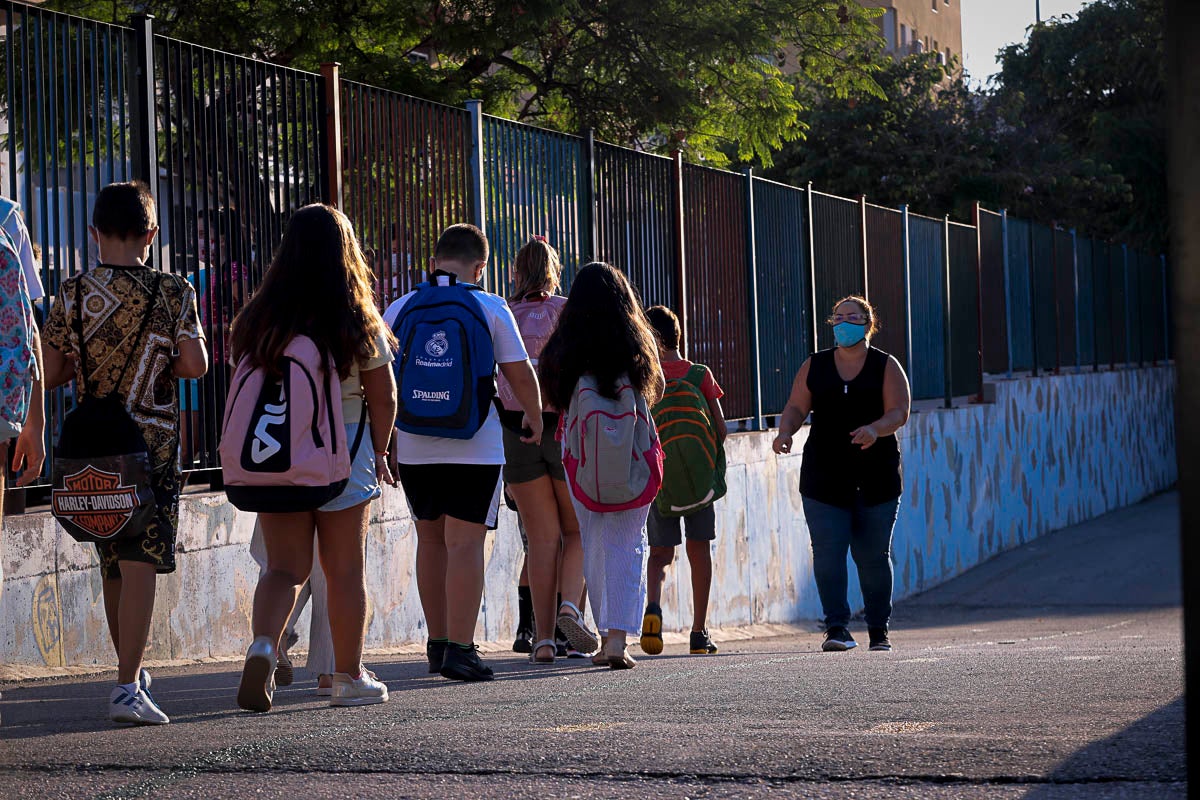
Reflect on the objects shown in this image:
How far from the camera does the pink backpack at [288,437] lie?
17.7 ft

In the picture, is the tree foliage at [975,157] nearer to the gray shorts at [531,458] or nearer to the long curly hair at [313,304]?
the gray shorts at [531,458]

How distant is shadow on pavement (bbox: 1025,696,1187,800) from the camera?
4062mm

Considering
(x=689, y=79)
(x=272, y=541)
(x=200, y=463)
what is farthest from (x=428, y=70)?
(x=272, y=541)

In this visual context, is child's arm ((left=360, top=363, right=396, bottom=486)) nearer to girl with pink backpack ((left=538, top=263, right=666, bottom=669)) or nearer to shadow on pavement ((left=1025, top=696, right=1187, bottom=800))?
girl with pink backpack ((left=538, top=263, right=666, bottom=669))

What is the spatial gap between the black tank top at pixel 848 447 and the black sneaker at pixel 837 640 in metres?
0.72

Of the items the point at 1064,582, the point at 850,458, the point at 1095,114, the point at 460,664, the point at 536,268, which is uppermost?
the point at 1095,114

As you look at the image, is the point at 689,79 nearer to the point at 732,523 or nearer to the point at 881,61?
the point at 881,61

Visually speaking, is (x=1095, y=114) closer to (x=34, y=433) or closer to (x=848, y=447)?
(x=848, y=447)

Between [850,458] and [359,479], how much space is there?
4332 mm

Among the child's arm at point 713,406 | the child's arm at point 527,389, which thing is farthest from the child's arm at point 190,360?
the child's arm at point 713,406

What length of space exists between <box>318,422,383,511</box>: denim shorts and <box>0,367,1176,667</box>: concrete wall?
6.46 ft

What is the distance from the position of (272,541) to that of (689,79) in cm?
1564

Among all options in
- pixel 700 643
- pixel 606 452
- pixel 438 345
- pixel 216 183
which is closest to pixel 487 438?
pixel 438 345

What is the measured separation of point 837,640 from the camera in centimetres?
972
